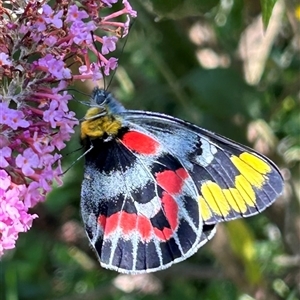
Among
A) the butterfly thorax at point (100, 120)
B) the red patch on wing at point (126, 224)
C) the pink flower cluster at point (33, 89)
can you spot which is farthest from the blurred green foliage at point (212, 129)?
the pink flower cluster at point (33, 89)

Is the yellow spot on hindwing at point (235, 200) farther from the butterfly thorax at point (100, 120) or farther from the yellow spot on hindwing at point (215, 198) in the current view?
the butterfly thorax at point (100, 120)

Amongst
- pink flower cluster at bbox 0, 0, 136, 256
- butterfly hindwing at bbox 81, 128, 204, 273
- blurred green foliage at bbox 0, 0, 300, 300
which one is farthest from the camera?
blurred green foliage at bbox 0, 0, 300, 300

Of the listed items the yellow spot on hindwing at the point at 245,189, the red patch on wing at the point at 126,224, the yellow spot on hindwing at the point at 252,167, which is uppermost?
the yellow spot on hindwing at the point at 252,167

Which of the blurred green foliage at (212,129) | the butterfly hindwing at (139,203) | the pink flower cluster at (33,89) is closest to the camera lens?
the pink flower cluster at (33,89)

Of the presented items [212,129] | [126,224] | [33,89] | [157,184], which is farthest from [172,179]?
[212,129]

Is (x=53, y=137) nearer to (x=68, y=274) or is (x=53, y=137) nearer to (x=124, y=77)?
(x=124, y=77)

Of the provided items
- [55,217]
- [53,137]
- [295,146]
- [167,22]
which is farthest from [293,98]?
[53,137]

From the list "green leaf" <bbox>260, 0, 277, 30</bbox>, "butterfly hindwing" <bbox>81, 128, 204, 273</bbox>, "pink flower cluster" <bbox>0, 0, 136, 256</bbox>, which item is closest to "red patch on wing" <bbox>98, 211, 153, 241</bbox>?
"butterfly hindwing" <bbox>81, 128, 204, 273</bbox>

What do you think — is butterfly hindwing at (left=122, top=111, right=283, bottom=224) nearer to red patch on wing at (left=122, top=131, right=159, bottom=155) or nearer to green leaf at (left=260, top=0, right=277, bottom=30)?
red patch on wing at (left=122, top=131, right=159, bottom=155)
